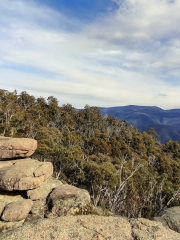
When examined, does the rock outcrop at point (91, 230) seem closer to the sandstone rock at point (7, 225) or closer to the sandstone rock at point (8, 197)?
the sandstone rock at point (7, 225)

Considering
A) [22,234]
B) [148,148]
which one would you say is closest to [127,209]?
[22,234]

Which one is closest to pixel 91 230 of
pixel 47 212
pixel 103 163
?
pixel 47 212

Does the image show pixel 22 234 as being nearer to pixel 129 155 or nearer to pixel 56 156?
pixel 56 156

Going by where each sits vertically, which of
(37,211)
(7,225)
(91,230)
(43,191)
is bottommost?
(7,225)

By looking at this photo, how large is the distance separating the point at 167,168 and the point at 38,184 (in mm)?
33240

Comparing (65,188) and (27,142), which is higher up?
(27,142)

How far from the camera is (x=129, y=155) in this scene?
41312mm

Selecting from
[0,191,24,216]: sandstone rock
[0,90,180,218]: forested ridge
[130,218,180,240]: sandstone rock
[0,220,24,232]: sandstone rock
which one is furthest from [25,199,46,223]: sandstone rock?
[0,90,180,218]: forested ridge

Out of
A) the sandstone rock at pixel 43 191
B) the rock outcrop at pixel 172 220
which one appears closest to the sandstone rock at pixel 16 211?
the sandstone rock at pixel 43 191

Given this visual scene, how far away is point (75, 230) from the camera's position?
8.68 meters

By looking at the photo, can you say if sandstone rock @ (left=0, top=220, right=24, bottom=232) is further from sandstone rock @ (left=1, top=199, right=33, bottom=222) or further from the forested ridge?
the forested ridge

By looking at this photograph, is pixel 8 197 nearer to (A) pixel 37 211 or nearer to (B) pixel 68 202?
(A) pixel 37 211

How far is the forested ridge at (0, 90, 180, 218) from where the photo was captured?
82.8 ft

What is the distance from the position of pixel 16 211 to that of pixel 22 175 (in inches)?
98.7
